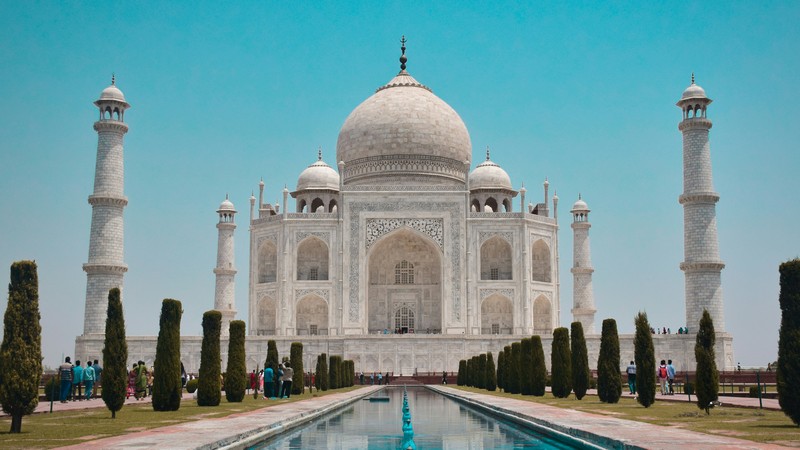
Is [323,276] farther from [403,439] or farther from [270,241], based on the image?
[403,439]

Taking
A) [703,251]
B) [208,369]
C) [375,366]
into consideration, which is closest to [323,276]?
[375,366]

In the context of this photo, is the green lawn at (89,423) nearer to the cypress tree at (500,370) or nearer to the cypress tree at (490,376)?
the cypress tree at (500,370)

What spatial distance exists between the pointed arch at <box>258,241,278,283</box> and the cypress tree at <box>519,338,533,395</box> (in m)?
18.5

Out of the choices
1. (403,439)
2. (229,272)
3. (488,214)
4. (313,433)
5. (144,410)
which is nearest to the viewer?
(403,439)

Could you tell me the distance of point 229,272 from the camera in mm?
38125

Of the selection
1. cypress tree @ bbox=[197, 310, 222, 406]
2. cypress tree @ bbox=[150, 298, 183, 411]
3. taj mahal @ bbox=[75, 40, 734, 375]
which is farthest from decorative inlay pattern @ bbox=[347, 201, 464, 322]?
cypress tree @ bbox=[150, 298, 183, 411]

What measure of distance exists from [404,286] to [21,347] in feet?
89.8

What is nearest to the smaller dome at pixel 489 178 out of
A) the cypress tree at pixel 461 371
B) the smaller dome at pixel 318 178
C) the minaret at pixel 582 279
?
the minaret at pixel 582 279

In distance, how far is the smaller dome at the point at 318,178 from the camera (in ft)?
132

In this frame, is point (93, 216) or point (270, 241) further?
point (270, 241)

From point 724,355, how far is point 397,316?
1279 cm

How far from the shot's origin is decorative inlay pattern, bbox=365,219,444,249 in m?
35.2

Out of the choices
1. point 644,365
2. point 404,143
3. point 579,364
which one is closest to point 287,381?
point 579,364

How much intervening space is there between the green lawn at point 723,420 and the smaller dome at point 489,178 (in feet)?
85.2
